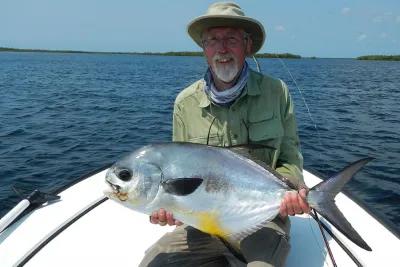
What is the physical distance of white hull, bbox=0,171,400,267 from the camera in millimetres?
3439

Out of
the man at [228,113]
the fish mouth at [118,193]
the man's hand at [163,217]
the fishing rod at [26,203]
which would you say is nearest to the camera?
the fish mouth at [118,193]

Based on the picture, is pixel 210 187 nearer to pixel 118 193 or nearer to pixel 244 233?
pixel 244 233

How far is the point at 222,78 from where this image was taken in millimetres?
3551

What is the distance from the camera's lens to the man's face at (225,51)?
11.6ft

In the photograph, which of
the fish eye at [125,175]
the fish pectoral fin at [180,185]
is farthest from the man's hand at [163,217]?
the fish eye at [125,175]

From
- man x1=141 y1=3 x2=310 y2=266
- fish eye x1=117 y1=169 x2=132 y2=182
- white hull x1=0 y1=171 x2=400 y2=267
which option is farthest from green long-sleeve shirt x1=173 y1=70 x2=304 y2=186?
fish eye x1=117 y1=169 x2=132 y2=182

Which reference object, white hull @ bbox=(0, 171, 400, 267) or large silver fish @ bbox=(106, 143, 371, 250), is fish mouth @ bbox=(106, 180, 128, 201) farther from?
white hull @ bbox=(0, 171, 400, 267)

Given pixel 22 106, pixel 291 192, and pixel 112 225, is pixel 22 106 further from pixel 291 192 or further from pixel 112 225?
pixel 291 192

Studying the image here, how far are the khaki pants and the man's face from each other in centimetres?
122

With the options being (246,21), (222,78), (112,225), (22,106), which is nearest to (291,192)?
(222,78)

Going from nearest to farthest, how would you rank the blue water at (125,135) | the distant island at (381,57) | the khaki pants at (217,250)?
1. the khaki pants at (217,250)
2. the blue water at (125,135)
3. the distant island at (381,57)

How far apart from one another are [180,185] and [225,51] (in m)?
1.30

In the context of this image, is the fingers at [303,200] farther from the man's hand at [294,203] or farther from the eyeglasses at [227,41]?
the eyeglasses at [227,41]

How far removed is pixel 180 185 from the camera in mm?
2701
